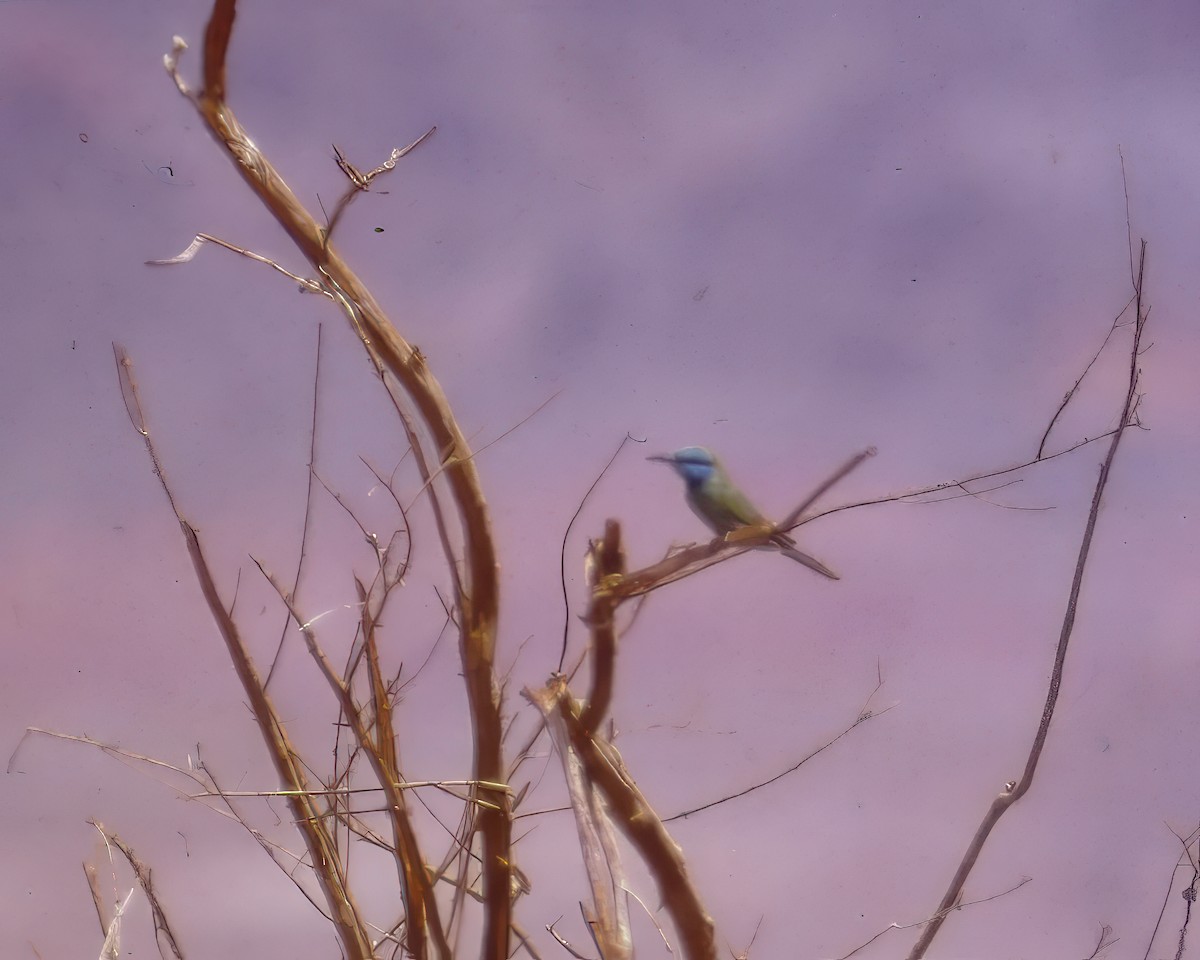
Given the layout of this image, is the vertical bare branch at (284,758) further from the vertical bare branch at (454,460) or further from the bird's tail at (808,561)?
the bird's tail at (808,561)

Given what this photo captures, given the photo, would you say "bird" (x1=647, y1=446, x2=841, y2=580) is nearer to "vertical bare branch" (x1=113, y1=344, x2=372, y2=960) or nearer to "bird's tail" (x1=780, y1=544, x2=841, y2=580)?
"bird's tail" (x1=780, y1=544, x2=841, y2=580)

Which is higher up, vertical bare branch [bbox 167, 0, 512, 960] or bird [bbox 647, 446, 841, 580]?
bird [bbox 647, 446, 841, 580]

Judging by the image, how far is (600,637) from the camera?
6.02 ft

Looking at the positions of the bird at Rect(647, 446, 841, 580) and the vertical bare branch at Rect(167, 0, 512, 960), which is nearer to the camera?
the vertical bare branch at Rect(167, 0, 512, 960)

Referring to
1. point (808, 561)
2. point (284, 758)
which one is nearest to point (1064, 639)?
point (808, 561)

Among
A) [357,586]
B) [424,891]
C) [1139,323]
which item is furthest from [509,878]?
[1139,323]

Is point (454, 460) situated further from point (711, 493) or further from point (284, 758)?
point (711, 493)

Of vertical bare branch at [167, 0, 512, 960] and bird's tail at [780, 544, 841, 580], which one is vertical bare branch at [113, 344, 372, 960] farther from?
Result: bird's tail at [780, 544, 841, 580]

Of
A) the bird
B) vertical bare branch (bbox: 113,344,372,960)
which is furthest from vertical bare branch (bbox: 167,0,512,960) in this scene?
the bird

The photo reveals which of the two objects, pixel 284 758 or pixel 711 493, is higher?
pixel 711 493

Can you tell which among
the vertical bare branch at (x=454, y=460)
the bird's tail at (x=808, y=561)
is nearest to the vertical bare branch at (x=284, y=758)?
the vertical bare branch at (x=454, y=460)

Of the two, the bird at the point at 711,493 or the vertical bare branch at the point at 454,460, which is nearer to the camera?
the vertical bare branch at the point at 454,460

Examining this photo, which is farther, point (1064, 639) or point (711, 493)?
point (711, 493)

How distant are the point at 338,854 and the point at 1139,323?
2184 mm
